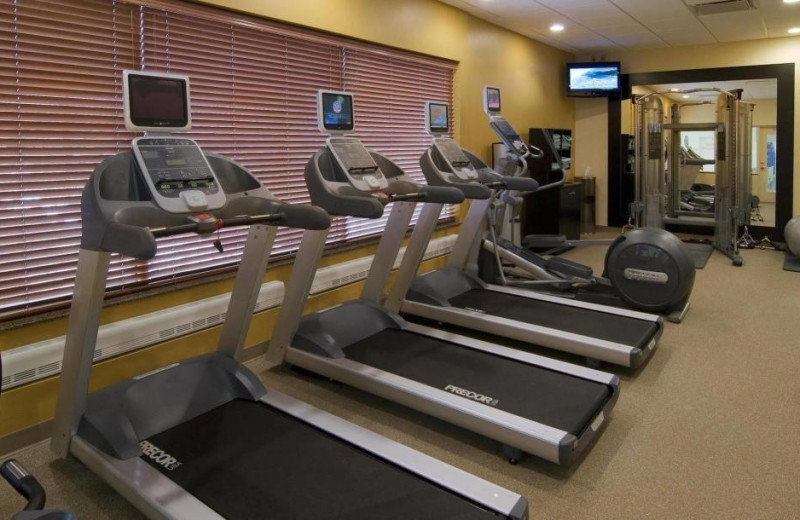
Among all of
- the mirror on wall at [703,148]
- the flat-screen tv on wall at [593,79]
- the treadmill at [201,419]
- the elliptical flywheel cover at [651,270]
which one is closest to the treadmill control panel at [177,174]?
the treadmill at [201,419]

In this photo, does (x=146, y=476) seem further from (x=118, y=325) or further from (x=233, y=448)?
(x=118, y=325)

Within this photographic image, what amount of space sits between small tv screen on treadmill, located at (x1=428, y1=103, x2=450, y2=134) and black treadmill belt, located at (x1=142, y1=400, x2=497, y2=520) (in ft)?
7.79

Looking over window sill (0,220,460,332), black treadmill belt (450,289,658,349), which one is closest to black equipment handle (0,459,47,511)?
window sill (0,220,460,332)

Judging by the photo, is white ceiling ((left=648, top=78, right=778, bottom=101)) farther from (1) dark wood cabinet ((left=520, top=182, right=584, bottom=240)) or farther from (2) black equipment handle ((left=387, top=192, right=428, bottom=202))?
(2) black equipment handle ((left=387, top=192, right=428, bottom=202))

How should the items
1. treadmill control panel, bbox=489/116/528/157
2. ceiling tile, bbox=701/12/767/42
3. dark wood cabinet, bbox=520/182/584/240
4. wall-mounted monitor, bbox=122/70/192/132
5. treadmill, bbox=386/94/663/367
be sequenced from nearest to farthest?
1. wall-mounted monitor, bbox=122/70/192/132
2. treadmill, bbox=386/94/663/367
3. treadmill control panel, bbox=489/116/528/157
4. ceiling tile, bbox=701/12/767/42
5. dark wood cabinet, bbox=520/182/584/240

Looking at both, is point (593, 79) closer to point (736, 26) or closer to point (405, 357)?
point (736, 26)

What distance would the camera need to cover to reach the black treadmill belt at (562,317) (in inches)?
145

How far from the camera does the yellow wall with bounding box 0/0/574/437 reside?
2831mm

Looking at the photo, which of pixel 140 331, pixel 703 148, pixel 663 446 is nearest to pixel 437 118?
pixel 140 331

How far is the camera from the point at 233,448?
242 cm

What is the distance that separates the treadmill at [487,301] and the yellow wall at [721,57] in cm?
450

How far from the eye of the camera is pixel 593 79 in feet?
26.5

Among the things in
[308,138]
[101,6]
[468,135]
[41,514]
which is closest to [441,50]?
[468,135]

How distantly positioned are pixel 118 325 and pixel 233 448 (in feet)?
3.50
